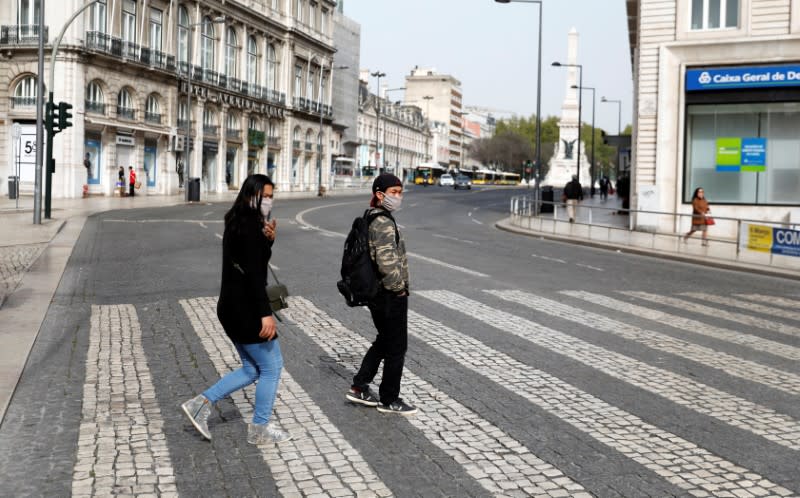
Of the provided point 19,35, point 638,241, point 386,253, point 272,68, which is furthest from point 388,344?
point 272,68

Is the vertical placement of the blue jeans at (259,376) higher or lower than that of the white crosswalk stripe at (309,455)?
higher

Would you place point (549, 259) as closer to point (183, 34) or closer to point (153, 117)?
point (153, 117)

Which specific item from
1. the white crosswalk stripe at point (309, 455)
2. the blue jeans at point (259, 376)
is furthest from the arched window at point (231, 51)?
the blue jeans at point (259, 376)

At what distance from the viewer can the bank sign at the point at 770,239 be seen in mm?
18344

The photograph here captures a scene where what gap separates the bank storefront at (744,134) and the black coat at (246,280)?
24492 mm

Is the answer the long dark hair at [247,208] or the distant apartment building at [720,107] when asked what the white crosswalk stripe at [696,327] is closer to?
the long dark hair at [247,208]

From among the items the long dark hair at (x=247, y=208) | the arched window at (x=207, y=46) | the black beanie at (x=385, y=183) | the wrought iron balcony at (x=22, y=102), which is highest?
the arched window at (x=207, y=46)

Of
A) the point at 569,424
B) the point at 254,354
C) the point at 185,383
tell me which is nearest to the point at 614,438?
the point at 569,424

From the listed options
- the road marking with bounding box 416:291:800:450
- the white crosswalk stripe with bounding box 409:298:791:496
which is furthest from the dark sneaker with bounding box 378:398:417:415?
the road marking with bounding box 416:291:800:450

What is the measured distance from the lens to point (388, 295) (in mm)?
6051

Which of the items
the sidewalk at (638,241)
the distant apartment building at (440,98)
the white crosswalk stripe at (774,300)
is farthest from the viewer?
the distant apartment building at (440,98)

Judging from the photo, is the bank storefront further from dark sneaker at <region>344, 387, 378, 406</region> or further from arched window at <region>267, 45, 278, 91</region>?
arched window at <region>267, 45, 278, 91</region>

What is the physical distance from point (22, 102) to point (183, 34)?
1474 centimetres

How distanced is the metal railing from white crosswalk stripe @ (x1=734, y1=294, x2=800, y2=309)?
5.18m
